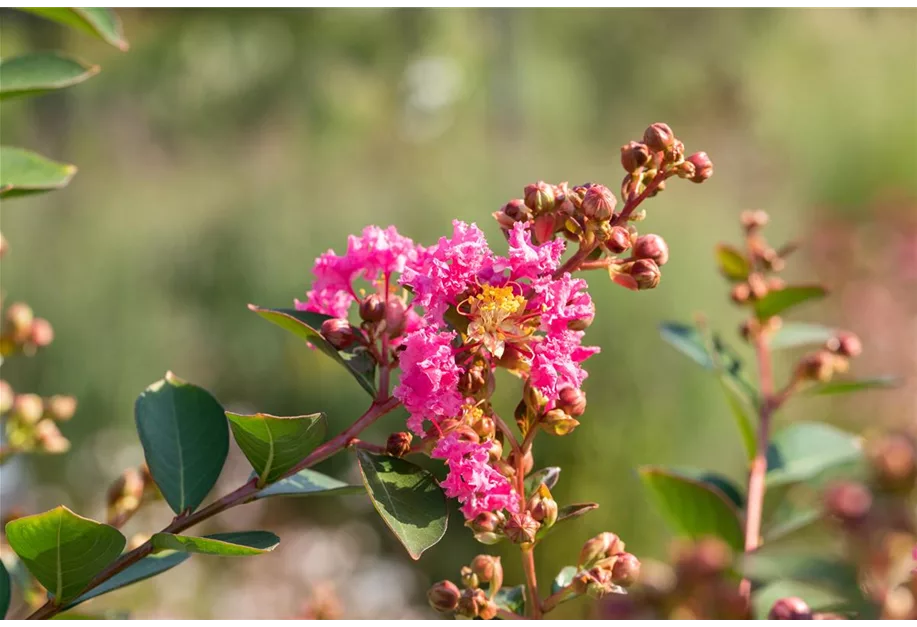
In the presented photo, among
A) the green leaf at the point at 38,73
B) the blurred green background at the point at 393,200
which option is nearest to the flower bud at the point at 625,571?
the green leaf at the point at 38,73

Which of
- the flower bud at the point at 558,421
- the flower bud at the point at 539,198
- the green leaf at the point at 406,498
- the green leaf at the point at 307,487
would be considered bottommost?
the green leaf at the point at 307,487

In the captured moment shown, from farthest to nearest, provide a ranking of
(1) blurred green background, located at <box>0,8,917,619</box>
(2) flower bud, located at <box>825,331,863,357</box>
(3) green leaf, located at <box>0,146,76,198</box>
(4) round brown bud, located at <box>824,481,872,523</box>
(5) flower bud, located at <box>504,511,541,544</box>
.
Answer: (1) blurred green background, located at <box>0,8,917,619</box>, (2) flower bud, located at <box>825,331,863,357</box>, (3) green leaf, located at <box>0,146,76,198</box>, (5) flower bud, located at <box>504,511,541,544</box>, (4) round brown bud, located at <box>824,481,872,523</box>

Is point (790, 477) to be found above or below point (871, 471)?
below

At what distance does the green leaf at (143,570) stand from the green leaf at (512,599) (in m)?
0.14

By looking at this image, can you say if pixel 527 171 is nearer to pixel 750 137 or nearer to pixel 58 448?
pixel 750 137

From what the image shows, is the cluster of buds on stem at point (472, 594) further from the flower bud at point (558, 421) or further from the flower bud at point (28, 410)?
the flower bud at point (28, 410)

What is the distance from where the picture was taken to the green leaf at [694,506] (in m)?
0.51

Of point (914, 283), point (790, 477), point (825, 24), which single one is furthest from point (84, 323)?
point (825, 24)

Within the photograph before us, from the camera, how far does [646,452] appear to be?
2.15m

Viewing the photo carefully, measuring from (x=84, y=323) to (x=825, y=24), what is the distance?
13.5 ft

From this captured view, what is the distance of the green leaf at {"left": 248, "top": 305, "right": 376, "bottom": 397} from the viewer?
38cm

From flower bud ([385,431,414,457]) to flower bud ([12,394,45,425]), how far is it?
35cm

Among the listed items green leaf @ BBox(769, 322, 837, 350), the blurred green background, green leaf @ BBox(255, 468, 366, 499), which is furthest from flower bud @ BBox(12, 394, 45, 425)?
the blurred green background

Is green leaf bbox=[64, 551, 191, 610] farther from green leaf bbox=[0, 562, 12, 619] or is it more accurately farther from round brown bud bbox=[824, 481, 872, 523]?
round brown bud bbox=[824, 481, 872, 523]
